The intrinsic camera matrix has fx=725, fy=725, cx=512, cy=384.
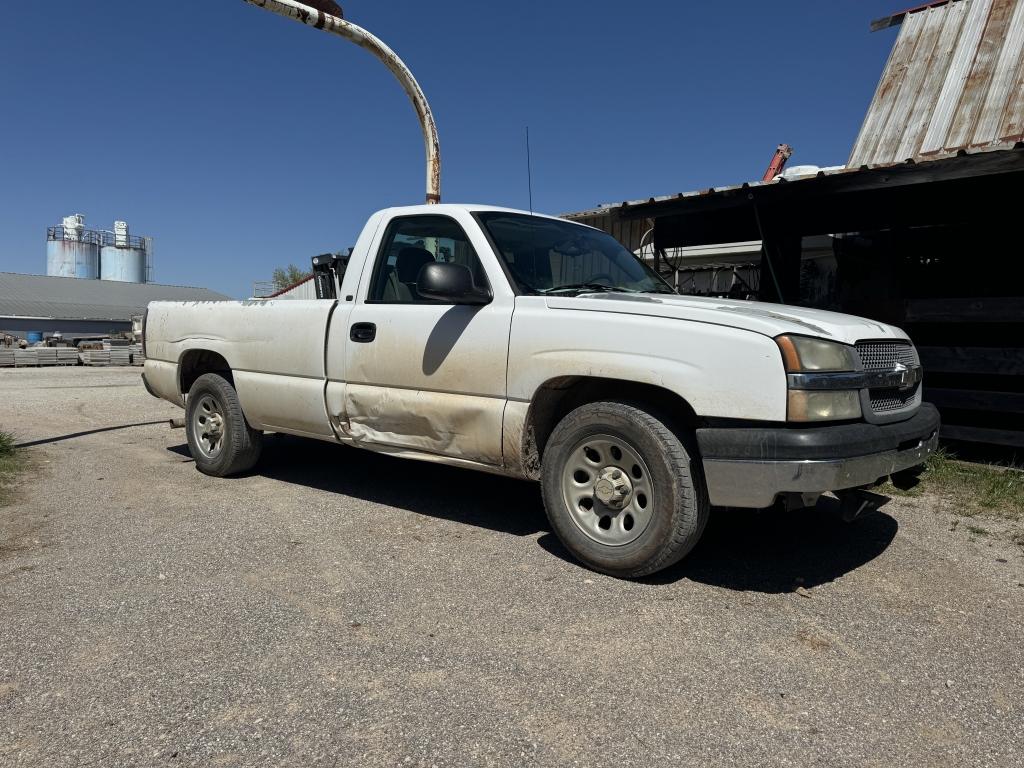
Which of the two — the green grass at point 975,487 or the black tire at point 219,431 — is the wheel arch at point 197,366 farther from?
the green grass at point 975,487

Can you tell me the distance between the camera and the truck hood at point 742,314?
3.28 metres

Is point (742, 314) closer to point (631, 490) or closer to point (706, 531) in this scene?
point (631, 490)

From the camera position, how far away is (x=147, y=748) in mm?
2203

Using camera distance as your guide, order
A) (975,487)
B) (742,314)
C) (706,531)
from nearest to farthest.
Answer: (742,314), (706,531), (975,487)

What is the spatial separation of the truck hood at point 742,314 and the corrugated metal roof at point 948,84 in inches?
238

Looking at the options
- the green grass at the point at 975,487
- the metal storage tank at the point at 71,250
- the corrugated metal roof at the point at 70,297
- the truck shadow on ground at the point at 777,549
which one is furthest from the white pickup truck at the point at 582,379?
the metal storage tank at the point at 71,250

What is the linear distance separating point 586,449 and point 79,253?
7741 cm

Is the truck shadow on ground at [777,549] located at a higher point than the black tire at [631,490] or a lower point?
lower

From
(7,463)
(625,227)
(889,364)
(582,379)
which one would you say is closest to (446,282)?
(582,379)

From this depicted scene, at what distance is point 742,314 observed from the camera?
3387 mm

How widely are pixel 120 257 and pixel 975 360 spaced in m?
76.9

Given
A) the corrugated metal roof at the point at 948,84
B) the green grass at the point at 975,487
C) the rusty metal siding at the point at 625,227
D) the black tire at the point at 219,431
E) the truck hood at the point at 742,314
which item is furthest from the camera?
the rusty metal siding at the point at 625,227

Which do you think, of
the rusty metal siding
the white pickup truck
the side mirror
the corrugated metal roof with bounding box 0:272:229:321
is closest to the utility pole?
the white pickup truck

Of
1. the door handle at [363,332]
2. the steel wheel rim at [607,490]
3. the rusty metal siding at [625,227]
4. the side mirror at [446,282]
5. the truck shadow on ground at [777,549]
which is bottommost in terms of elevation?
the truck shadow on ground at [777,549]
